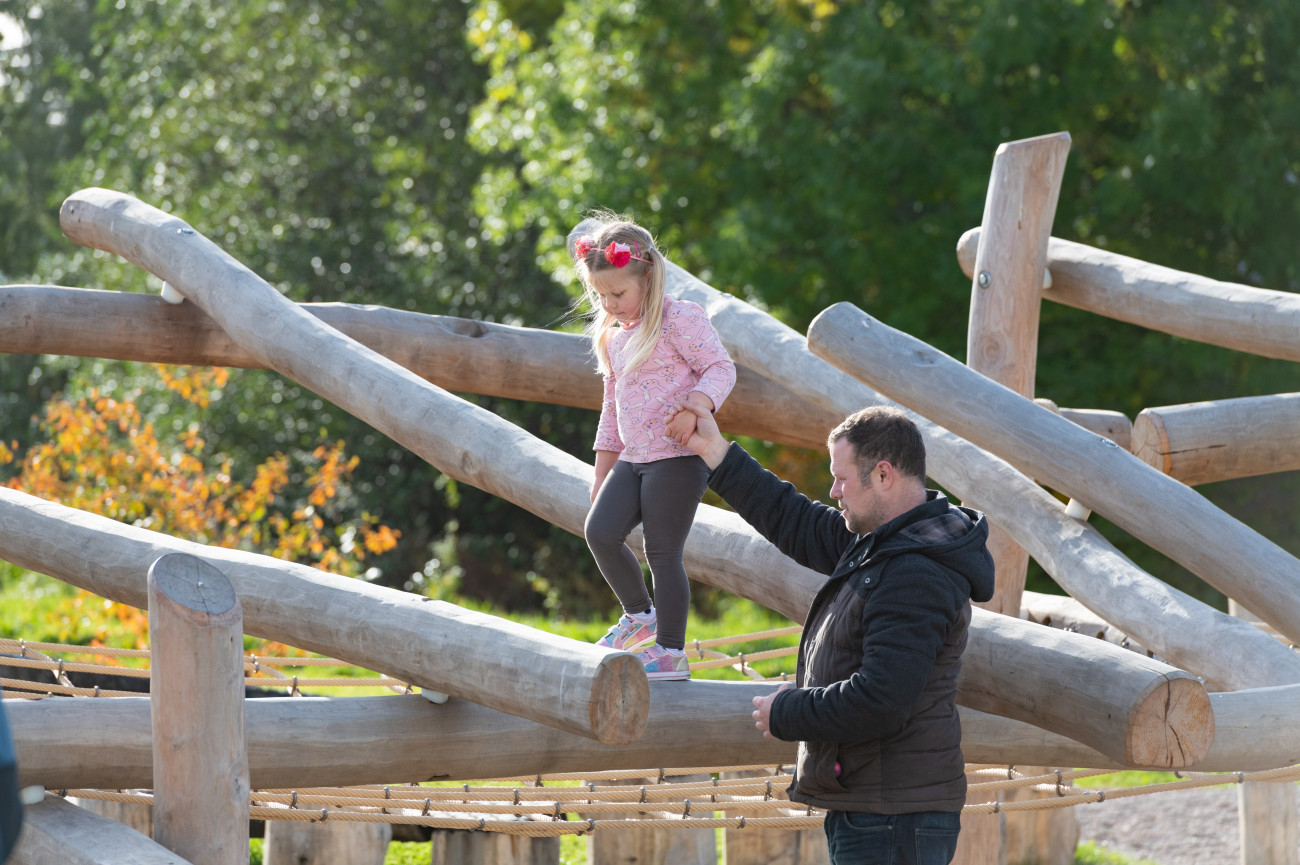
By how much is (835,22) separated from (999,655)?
8.65 metres

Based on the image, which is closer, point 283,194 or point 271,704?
point 271,704

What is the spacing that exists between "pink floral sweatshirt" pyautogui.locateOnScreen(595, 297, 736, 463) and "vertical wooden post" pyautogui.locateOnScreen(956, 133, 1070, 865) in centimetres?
145

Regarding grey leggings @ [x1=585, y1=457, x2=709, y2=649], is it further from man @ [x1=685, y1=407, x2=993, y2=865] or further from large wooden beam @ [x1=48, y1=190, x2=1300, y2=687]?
man @ [x1=685, y1=407, x2=993, y2=865]

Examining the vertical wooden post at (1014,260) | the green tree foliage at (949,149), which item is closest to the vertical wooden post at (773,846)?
the vertical wooden post at (1014,260)

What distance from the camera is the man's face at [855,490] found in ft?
8.11

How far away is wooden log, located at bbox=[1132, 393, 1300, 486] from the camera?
4055 mm

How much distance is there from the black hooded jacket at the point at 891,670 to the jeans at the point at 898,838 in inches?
1.0

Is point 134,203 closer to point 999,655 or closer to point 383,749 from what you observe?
point 383,749

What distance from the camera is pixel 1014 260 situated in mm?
4312

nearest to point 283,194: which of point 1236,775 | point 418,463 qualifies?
point 418,463

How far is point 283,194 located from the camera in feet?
45.7

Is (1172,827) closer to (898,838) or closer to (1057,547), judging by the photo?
(1057,547)

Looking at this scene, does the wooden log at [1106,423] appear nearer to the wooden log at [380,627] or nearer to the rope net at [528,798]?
the rope net at [528,798]

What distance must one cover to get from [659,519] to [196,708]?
3.45 feet
